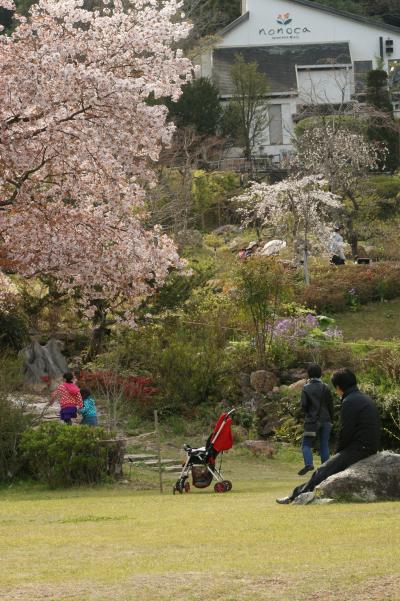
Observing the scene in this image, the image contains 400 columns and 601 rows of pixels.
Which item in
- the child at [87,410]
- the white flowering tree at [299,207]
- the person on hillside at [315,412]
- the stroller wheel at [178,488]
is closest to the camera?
the person on hillside at [315,412]

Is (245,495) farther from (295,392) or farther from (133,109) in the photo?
(295,392)

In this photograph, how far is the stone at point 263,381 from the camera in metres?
22.9

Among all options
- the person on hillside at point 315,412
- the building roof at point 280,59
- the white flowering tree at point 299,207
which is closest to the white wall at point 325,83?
the building roof at point 280,59

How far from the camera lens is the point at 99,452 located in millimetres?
15945

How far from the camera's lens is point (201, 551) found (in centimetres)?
862

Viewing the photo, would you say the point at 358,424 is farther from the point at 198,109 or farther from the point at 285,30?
the point at 285,30

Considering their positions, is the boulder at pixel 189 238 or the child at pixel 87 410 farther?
the boulder at pixel 189 238

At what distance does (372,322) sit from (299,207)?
562 centimetres

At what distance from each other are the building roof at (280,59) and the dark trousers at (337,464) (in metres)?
47.6

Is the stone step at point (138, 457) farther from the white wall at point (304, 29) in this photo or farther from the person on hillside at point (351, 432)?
the white wall at point (304, 29)

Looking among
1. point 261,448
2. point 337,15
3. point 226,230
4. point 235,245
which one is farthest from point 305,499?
point 337,15

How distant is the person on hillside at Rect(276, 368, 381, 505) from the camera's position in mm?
11617

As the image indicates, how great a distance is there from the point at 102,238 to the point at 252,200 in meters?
22.0

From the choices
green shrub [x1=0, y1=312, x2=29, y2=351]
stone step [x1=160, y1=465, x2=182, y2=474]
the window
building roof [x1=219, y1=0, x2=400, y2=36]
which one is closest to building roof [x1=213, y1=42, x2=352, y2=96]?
the window
